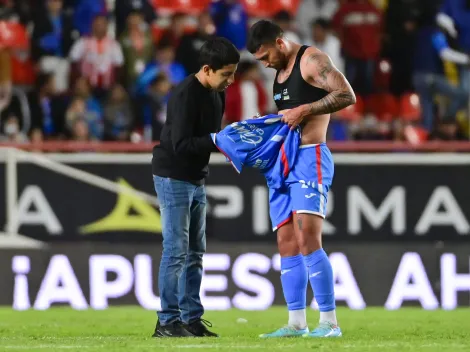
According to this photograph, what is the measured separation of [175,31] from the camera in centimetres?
1667

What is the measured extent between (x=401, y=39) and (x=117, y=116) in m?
4.43

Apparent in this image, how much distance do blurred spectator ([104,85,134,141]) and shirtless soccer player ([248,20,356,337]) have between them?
20.5 ft

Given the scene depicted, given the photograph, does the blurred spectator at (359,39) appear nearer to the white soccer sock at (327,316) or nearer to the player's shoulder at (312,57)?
the player's shoulder at (312,57)

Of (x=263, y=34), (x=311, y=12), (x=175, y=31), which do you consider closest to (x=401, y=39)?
(x=311, y=12)

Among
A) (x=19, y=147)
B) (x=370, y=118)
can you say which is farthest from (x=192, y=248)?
(x=370, y=118)

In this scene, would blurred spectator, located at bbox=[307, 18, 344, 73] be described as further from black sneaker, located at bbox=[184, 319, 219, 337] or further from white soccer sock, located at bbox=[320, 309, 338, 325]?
white soccer sock, located at bbox=[320, 309, 338, 325]

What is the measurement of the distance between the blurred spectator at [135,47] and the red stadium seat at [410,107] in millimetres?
3381

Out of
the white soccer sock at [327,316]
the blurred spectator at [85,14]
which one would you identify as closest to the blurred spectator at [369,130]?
the blurred spectator at [85,14]

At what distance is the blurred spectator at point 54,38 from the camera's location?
16.4 metres

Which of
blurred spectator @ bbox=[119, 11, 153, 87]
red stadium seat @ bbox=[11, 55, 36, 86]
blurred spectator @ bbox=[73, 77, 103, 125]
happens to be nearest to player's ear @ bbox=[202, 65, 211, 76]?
blurred spectator @ bbox=[73, 77, 103, 125]

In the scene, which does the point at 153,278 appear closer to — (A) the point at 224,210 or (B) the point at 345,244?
(A) the point at 224,210

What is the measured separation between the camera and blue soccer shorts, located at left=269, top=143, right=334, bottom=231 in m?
8.57

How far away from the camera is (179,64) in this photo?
1627cm

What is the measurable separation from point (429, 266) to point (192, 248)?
161 inches
